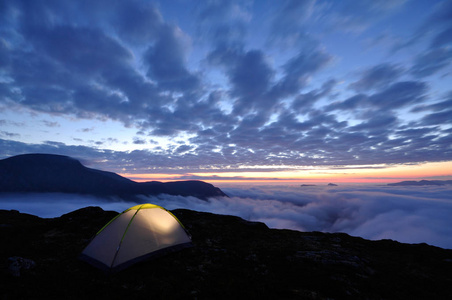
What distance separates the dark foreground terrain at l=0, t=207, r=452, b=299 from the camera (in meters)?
7.71

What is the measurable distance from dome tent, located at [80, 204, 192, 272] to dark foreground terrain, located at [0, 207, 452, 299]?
0.50 m

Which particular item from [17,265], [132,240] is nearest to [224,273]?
[132,240]

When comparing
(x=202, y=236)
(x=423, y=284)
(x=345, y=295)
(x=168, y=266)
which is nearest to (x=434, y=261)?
(x=423, y=284)

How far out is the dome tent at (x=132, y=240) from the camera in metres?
9.38

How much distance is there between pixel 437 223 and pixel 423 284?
29054 cm

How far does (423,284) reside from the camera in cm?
972

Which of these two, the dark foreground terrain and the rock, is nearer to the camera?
the dark foreground terrain

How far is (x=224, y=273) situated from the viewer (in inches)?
375

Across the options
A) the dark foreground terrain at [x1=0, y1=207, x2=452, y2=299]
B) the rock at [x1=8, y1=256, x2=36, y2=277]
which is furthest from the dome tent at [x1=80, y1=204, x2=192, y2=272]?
the rock at [x1=8, y1=256, x2=36, y2=277]

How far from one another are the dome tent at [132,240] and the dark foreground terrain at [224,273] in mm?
502

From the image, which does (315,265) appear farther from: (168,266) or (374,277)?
(168,266)

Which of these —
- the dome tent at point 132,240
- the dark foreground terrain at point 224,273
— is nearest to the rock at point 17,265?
the dark foreground terrain at point 224,273

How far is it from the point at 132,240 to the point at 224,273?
17.8ft

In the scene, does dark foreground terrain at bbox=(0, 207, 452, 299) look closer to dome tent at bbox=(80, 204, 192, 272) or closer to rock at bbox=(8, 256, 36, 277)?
rock at bbox=(8, 256, 36, 277)
